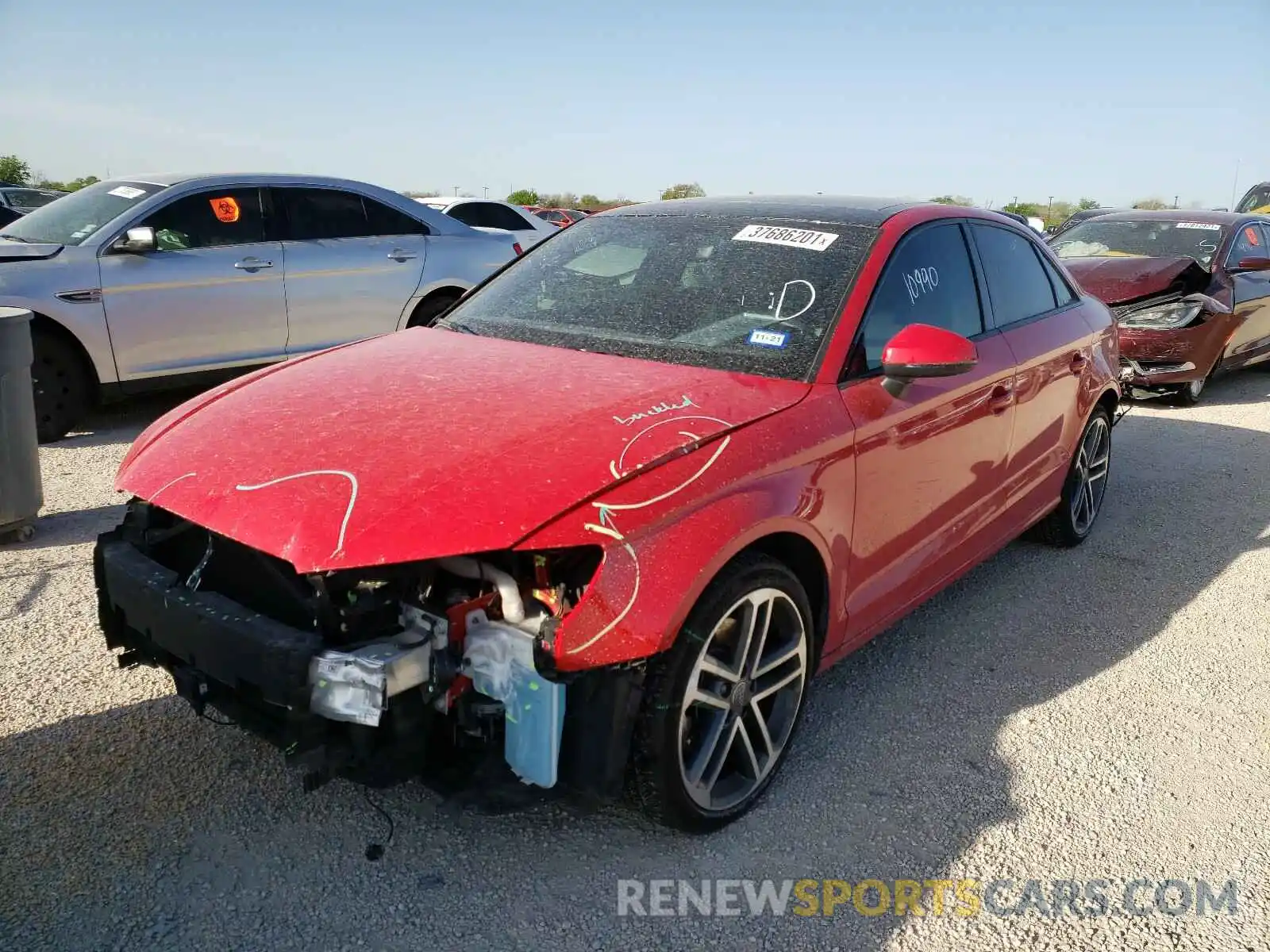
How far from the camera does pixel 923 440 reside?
10.6ft

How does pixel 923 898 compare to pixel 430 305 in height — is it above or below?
below

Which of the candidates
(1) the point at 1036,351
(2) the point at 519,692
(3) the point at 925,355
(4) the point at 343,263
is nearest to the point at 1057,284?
(1) the point at 1036,351

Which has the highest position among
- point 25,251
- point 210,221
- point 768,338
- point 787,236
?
point 787,236

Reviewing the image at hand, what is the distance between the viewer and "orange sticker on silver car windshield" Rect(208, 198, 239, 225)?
6770mm

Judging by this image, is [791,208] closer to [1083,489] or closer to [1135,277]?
[1083,489]

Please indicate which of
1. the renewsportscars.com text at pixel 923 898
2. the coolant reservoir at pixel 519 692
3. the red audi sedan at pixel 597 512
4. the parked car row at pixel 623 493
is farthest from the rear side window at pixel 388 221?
the renewsportscars.com text at pixel 923 898

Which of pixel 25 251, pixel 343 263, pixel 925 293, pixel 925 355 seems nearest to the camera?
pixel 925 355

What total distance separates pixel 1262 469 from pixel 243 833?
656 cm

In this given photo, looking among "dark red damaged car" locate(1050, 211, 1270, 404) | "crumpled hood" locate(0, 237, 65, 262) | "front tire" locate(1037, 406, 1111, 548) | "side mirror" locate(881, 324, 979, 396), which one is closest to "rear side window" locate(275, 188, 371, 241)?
"crumpled hood" locate(0, 237, 65, 262)

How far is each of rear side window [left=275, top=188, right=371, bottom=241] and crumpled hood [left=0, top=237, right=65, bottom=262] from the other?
4.86 feet

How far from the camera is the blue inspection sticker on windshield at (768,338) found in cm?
307

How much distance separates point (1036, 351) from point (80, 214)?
19.8 ft

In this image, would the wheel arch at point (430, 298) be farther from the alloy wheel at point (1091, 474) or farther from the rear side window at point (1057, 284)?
the alloy wheel at point (1091, 474)

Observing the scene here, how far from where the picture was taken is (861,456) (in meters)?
2.94
